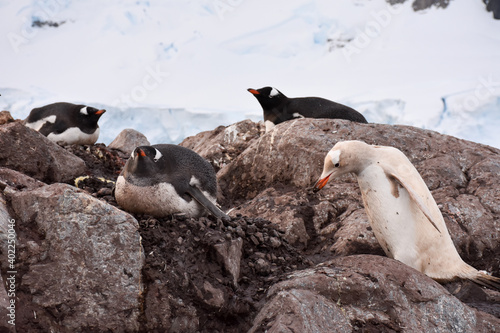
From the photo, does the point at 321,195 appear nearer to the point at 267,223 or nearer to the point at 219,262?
the point at 267,223

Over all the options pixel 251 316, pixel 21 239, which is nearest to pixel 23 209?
pixel 21 239

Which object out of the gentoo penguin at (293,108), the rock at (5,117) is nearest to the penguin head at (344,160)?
the gentoo penguin at (293,108)

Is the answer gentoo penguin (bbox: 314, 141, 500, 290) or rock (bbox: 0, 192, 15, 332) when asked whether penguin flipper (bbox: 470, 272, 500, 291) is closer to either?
gentoo penguin (bbox: 314, 141, 500, 290)

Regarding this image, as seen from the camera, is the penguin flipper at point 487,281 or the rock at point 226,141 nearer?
the penguin flipper at point 487,281

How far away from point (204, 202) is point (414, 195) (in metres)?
1.44

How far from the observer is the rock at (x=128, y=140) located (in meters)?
9.09

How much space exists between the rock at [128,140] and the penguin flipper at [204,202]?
17.5ft

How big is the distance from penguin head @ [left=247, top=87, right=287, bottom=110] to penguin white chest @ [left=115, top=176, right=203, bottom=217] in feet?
15.8

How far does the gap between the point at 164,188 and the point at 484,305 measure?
7.47 feet

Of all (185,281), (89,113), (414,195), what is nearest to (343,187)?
(414,195)

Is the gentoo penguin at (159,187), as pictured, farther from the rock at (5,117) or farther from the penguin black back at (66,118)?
the penguin black back at (66,118)

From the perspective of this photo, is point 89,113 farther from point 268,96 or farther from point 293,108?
point 293,108

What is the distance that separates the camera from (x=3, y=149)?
4.60 m

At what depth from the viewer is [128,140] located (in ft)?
30.1
